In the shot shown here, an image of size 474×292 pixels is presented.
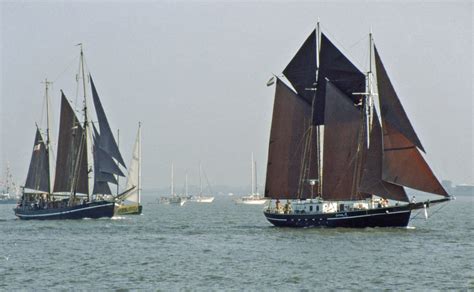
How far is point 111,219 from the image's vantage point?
110 m

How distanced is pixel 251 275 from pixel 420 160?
2809 cm

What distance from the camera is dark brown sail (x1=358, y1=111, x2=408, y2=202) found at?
7775 centimetres

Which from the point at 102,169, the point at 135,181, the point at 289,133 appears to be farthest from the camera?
the point at 135,181

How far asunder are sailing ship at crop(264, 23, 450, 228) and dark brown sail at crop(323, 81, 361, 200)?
85mm

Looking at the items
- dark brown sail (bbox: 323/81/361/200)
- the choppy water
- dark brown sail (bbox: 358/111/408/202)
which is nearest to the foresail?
the choppy water

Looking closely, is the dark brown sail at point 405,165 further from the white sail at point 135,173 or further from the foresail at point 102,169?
the white sail at point 135,173

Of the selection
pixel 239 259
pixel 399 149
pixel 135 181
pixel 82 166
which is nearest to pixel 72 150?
pixel 82 166

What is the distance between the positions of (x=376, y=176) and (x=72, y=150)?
140ft

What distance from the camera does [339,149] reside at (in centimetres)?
8144

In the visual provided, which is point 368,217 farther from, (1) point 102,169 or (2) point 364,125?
(1) point 102,169

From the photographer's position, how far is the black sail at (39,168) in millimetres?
112062

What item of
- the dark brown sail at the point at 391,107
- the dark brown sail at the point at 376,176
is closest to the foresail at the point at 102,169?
the dark brown sail at the point at 376,176

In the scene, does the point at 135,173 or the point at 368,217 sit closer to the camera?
the point at 368,217

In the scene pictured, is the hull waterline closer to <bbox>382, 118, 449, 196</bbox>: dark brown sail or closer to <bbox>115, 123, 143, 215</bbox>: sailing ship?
<bbox>382, 118, 449, 196</bbox>: dark brown sail
